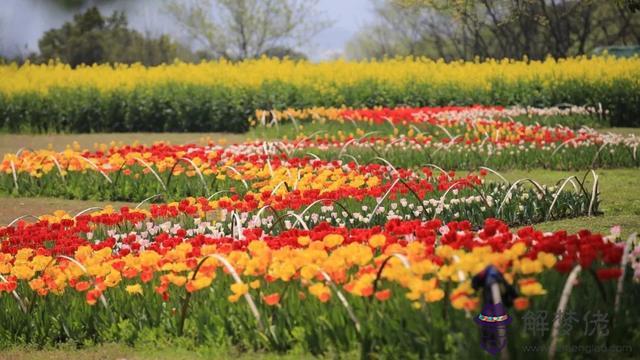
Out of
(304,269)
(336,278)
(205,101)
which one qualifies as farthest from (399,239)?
(205,101)

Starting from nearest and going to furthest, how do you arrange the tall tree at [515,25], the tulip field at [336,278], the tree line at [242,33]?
the tulip field at [336,278] → the tall tree at [515,25] → the tree line at [242,33]

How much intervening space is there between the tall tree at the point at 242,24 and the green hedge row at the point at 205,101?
22.4 m

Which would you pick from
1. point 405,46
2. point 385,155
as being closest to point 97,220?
point 385,155

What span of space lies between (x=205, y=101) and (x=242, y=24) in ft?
79.0

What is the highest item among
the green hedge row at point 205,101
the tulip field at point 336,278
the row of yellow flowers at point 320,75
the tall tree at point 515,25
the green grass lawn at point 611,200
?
the tall tree at point 515,25

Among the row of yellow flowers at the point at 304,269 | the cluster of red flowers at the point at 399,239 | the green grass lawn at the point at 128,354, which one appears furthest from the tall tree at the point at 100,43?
the green grass lawn at the point at 128,354

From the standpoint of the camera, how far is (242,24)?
4494 centimetres

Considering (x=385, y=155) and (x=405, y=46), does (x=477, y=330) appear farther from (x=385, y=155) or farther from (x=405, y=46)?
(x=405, y=46)

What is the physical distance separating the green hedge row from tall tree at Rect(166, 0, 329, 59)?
22.4 m

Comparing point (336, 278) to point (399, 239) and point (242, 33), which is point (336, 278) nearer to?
point (399, 239)

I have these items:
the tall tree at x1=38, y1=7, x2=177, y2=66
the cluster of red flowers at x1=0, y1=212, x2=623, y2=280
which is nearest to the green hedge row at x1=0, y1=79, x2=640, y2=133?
the cluster of red flowers at x1=0, y1=212, x2=623, y2=280

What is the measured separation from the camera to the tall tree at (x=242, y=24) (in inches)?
1753

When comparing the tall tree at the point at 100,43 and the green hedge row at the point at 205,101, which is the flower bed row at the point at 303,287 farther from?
the tall tree at the point at 100,43

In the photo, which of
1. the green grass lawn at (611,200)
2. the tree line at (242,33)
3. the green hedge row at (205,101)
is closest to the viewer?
the green grass lawn at (611,200)
